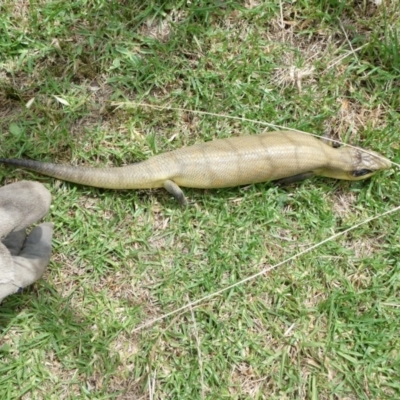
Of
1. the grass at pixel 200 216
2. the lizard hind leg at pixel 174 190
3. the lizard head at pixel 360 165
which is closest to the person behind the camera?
the grass at pixel 200 216

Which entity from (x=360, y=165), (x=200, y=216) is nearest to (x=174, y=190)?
(x=200, y=216)

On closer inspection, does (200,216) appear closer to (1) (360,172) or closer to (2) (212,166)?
(2) (212,166)

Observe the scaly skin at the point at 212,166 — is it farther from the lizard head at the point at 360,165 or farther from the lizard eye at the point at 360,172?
the lizard eye at the point at 360,172

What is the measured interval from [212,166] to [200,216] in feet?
1.72

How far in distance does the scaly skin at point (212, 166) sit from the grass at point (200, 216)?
0.18m

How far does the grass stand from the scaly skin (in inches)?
7.3

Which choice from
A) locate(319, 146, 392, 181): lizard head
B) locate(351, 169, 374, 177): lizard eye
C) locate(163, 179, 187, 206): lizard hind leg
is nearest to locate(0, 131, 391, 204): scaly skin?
locate(163, 179, 187, 206): lizard hind leg

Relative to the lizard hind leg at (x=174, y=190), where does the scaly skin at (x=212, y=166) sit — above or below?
above

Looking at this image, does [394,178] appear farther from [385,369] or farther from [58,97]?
[58,97]

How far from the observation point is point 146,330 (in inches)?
181

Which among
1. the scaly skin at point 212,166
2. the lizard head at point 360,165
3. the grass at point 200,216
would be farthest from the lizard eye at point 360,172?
the scaly skin at point 212,166

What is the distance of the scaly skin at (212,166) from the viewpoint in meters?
4.62

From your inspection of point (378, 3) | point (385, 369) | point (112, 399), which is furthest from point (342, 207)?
point (112, 399)

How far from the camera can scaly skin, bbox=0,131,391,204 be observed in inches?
182
